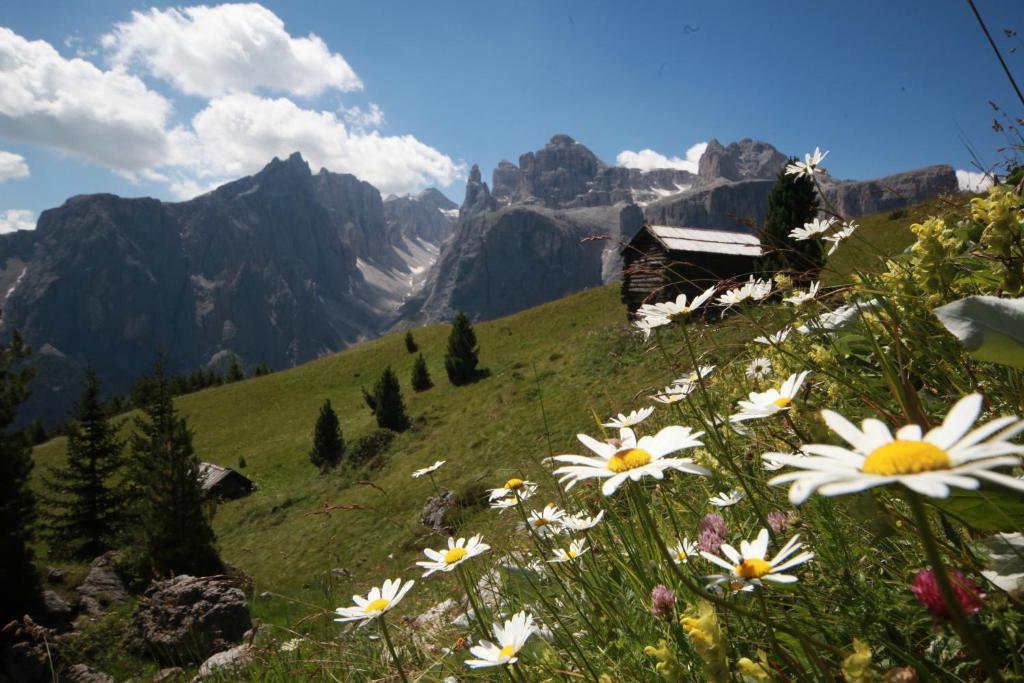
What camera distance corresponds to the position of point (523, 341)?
38.7 metres

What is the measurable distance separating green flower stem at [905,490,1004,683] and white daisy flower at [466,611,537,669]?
1.01 meters

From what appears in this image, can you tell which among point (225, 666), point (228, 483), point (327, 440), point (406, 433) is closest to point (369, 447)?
point (406, 433)

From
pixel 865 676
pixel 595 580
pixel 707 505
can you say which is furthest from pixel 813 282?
pixel 865 676

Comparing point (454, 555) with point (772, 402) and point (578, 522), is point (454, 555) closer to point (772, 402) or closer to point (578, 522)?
point (578, 522)

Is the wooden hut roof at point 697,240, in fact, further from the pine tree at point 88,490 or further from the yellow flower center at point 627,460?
the pine tree at point 88,490

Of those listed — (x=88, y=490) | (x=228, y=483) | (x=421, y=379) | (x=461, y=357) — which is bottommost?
(x=228, y=483)

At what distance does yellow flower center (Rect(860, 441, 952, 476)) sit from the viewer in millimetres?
646

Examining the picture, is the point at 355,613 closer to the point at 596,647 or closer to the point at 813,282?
the point at 596,647

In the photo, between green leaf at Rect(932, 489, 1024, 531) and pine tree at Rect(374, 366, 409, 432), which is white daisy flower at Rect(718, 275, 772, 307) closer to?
green leaf at Rect(932, 489, 1024, 531)

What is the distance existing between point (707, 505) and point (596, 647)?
2.84 feet

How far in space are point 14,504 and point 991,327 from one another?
17949mm

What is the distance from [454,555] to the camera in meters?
1.88

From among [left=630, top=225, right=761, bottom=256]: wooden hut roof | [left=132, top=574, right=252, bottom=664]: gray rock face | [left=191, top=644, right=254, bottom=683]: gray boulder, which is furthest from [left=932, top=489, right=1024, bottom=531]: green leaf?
[left=630, top=225, right=761, bottom=256]: wooden hut roof

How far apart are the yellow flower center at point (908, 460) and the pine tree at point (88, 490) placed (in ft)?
88.8
